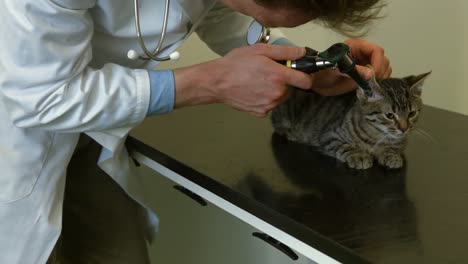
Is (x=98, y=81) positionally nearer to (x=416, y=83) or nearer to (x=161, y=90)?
(x=161, y=90)

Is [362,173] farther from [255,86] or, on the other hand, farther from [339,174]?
[255,86]

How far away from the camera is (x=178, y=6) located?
93cm

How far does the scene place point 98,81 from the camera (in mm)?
827

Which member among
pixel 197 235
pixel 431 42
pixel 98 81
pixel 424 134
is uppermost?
pixel 98 81

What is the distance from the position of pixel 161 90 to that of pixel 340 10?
30 cm

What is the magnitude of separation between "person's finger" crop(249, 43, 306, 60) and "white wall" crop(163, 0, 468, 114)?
89 cm

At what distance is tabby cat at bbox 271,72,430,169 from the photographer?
3.22 ft

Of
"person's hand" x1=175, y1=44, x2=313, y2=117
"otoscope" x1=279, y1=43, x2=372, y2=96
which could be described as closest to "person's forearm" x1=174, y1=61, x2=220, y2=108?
"person's hand" x1=175, y1=44, x2=313, y2=117

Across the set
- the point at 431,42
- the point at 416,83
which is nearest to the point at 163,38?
the point at 416,83

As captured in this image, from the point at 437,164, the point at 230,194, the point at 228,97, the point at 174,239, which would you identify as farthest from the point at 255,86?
the point at 174,239

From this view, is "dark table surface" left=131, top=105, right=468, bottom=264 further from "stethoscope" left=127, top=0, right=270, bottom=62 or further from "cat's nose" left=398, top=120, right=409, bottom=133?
"stethoscope" left=127, top=0, right=270, bottom=62

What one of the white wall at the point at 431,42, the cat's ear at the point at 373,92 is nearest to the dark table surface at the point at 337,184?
the cat's ear at the point at 373,92

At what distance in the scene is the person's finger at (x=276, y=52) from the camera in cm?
87

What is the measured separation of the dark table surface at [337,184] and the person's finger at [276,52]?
0.21 meters
